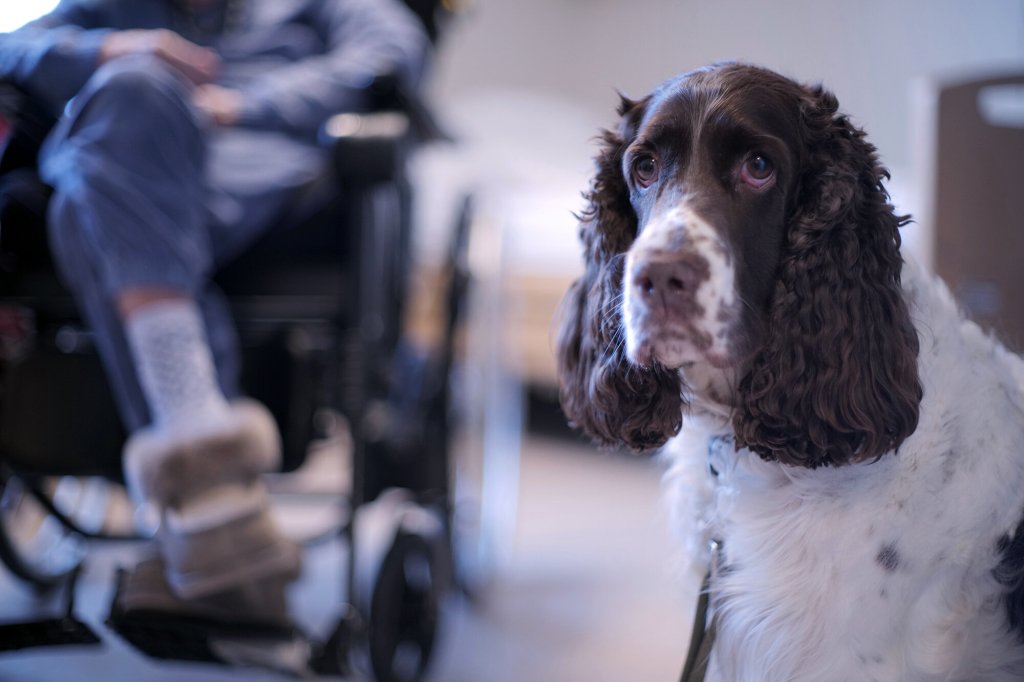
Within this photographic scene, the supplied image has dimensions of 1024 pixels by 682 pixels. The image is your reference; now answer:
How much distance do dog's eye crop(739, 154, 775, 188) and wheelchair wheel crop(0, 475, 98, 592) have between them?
144 cm

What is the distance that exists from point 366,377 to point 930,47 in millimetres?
3226

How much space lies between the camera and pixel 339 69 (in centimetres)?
147

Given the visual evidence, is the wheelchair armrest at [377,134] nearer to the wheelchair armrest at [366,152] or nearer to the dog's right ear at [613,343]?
the wheelchair armrest at [366,152]

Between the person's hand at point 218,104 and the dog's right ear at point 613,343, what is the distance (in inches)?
26.2

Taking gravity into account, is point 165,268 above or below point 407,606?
above

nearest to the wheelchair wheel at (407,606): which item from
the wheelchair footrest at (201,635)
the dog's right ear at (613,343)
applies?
the wheelchair footrest at (201,635)

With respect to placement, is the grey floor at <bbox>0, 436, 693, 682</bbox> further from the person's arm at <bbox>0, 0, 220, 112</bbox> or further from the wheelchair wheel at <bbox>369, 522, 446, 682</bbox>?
the person's arm at <bbox>0, 0, 220, 112</bbox>

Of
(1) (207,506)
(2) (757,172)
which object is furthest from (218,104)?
(2) (757,172)

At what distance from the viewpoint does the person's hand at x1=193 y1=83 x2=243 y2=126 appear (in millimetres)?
1315

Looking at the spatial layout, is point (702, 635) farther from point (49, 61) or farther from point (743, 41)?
point (743, 41)

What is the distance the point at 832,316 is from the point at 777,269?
67 mm

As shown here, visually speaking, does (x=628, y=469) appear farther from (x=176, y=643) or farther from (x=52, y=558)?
(x=176, y=643)

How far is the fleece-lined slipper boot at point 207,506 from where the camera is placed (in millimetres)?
1093

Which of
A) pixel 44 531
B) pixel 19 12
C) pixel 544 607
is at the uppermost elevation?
pixel 19 12
